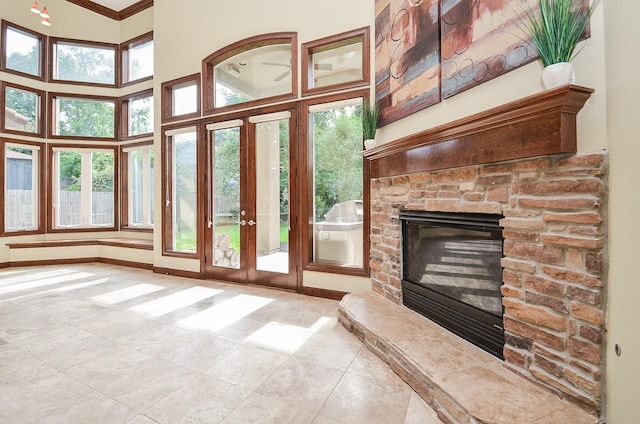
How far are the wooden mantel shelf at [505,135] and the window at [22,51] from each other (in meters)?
7.05

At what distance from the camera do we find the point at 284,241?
4.01 meters

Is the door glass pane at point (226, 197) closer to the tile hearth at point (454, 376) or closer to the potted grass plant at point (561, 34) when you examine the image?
the tile hearth at point (454, 376)

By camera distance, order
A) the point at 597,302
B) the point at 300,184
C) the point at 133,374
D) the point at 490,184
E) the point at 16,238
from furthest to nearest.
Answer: the point at 16,238 → the point at 300,184 → the point at 133,374 → the point at 490,184 → the point at 597,302

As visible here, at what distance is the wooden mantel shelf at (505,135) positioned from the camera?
1402 millimetres

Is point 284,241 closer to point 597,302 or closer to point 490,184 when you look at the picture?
point 490,184

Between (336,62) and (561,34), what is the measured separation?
270cm

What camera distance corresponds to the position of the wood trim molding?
228 inches

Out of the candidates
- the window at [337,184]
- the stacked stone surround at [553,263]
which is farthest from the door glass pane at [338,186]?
the stacked stone surround at [553,263]

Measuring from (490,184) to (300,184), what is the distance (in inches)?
92.3

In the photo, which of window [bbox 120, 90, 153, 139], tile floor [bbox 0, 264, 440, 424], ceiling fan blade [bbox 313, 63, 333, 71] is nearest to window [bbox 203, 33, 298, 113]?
ceiling fan blade [bbox 313, 63, 333, 71]

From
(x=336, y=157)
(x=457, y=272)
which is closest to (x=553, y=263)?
(x=457, y=272)

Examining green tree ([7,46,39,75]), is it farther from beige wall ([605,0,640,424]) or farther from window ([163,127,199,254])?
beige wall ([605,0,640,424])

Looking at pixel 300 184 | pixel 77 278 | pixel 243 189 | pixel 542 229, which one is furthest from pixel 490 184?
pixel 77 278

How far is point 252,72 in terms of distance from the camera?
4.33 m
